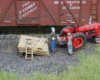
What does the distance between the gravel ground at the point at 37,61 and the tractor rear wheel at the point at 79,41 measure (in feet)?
0.85

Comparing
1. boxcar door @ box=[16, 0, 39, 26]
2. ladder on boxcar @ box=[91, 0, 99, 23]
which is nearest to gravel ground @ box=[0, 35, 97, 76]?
boxcar door @ box=[16, 0, 39, 26]

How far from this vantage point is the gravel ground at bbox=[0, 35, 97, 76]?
18.0 feet

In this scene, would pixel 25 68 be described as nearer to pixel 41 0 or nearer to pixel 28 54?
pixel 28 54

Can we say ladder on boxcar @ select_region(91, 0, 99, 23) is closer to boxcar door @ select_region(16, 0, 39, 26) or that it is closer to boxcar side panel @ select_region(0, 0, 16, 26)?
boxcar door @ select_region(16, 0, 39, 26)

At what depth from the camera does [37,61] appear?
20.3 feet

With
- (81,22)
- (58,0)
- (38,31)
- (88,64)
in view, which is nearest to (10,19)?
(38,31)

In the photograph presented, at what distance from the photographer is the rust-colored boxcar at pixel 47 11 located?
372 inches

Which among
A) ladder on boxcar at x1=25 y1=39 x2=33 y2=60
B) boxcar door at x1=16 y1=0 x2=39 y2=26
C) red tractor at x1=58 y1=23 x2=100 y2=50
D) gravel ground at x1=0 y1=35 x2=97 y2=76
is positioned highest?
boxcar door at x1=16 y1=0 x2=39 y2=26

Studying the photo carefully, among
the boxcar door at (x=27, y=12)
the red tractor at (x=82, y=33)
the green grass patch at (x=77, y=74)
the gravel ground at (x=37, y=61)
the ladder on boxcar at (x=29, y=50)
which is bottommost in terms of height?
the green grass patch at (x=77, y=74)

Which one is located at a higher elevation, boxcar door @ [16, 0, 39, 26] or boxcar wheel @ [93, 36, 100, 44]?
boxcar door @ [16, 0, 39, 26]

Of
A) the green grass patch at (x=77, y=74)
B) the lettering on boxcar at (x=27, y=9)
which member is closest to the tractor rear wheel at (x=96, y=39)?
the green grass patch at (x=77, y=74)

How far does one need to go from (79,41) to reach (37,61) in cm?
247

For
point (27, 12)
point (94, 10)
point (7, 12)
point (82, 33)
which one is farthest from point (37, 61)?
point (94, 10)

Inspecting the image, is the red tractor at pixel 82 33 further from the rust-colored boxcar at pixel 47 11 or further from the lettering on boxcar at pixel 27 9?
the lettering on boxcar at pixel 27 9
